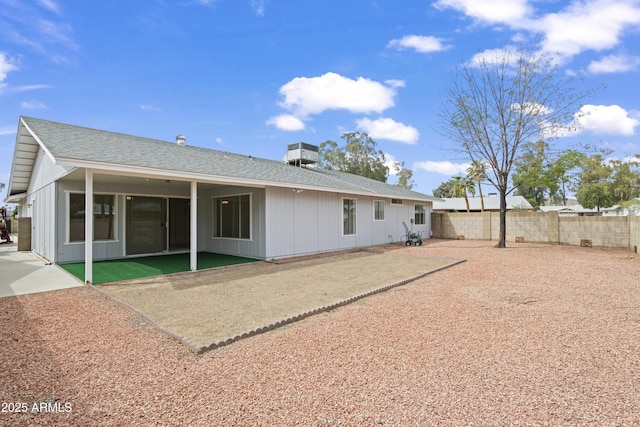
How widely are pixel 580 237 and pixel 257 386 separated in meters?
17.1

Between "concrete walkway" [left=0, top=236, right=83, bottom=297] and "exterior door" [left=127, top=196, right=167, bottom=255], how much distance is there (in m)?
2.14

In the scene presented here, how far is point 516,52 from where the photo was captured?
1423 centimetres

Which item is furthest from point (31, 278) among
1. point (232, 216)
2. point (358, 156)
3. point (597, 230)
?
point (358, 156)

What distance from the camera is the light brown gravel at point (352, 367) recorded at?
2.36 meters

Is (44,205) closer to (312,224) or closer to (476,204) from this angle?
(312,224)

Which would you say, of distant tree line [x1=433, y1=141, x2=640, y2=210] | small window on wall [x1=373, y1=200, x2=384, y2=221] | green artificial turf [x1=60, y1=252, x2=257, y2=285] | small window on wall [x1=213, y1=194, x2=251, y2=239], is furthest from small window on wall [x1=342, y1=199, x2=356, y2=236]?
distant tree line [x1=433, y1=141, x2=640, y2=210]

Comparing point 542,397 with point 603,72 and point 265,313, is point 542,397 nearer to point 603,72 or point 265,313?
point 265,313

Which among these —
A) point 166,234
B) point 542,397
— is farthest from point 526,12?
point 166,234

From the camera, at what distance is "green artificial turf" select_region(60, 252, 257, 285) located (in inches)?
299

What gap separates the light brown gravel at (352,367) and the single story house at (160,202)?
3495mm

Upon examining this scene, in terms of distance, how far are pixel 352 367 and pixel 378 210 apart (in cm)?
1220

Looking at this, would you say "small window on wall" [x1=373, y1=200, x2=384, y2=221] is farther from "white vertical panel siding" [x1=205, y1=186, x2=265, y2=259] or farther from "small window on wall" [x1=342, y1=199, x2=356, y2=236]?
"white vertical panel siding" [x1=205, y1=186, x2=265, y2=259]

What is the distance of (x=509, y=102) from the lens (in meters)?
14.3

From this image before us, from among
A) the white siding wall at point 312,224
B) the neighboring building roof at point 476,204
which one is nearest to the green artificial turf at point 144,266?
the white siding wall at point 312,224
